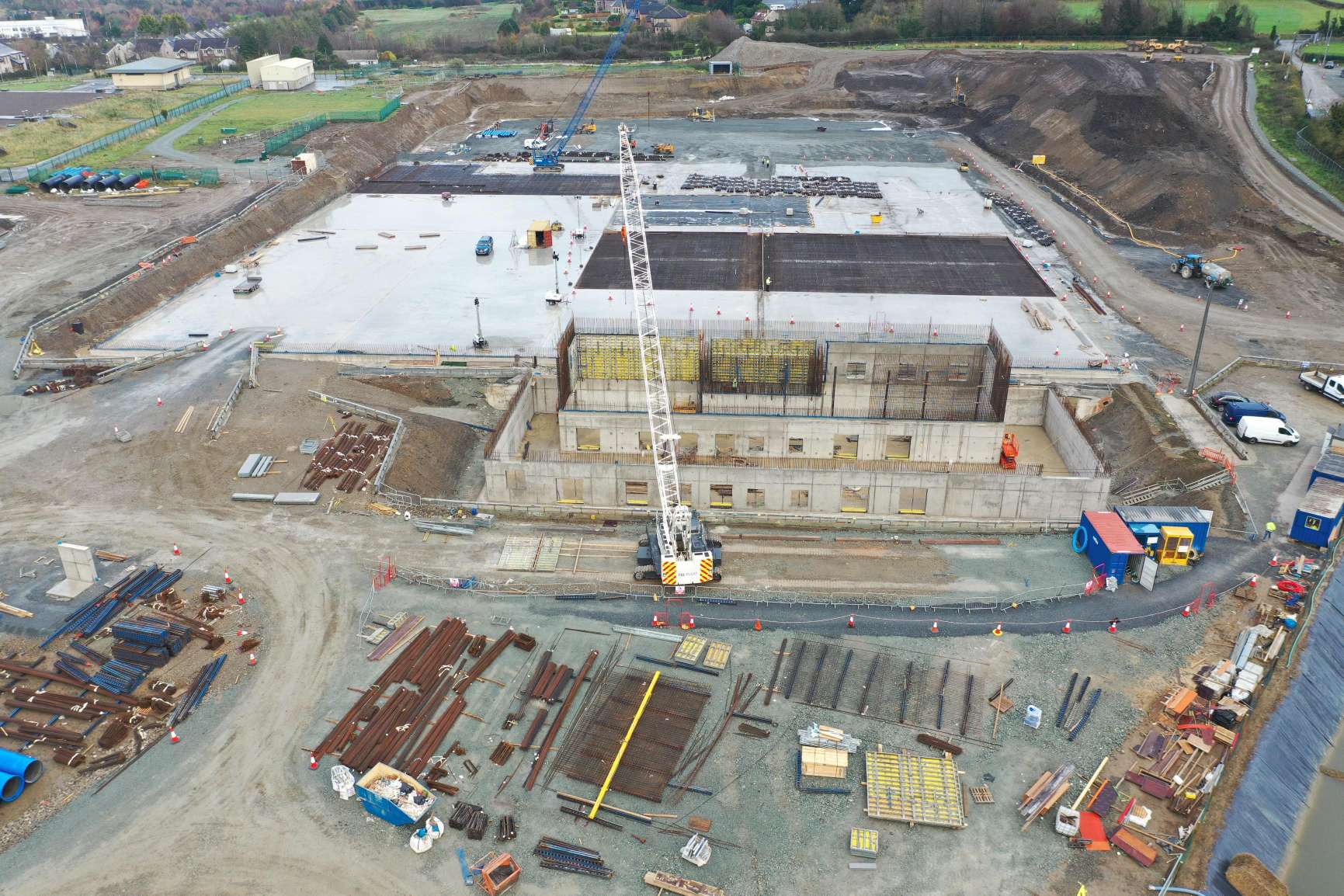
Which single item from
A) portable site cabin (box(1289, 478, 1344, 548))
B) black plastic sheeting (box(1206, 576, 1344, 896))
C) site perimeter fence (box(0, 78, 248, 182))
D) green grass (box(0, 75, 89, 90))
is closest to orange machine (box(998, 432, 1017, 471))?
portable site cabin (box(1289, 478, 1344, 548))

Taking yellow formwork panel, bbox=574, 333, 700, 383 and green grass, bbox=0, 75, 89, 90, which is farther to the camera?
green grass, bbox=0, 75, 89, 90

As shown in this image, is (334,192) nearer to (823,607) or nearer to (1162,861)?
(823,607)

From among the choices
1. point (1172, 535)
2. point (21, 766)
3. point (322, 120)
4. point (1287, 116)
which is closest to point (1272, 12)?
point (1287, 116)

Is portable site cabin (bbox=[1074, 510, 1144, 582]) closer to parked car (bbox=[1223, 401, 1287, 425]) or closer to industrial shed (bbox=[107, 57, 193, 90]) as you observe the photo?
Answer: parked car (bbox=[1223, 401, 1287, 425])

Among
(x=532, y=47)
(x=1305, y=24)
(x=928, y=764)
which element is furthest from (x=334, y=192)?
(x=1305, y=24)

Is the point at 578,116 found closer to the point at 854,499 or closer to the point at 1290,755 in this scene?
the point at 854,499

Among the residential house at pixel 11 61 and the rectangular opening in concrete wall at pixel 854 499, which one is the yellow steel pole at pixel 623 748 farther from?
the residential house at pixel 11 61

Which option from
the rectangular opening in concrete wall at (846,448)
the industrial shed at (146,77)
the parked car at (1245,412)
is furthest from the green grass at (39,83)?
the parked car at (1245,412)
